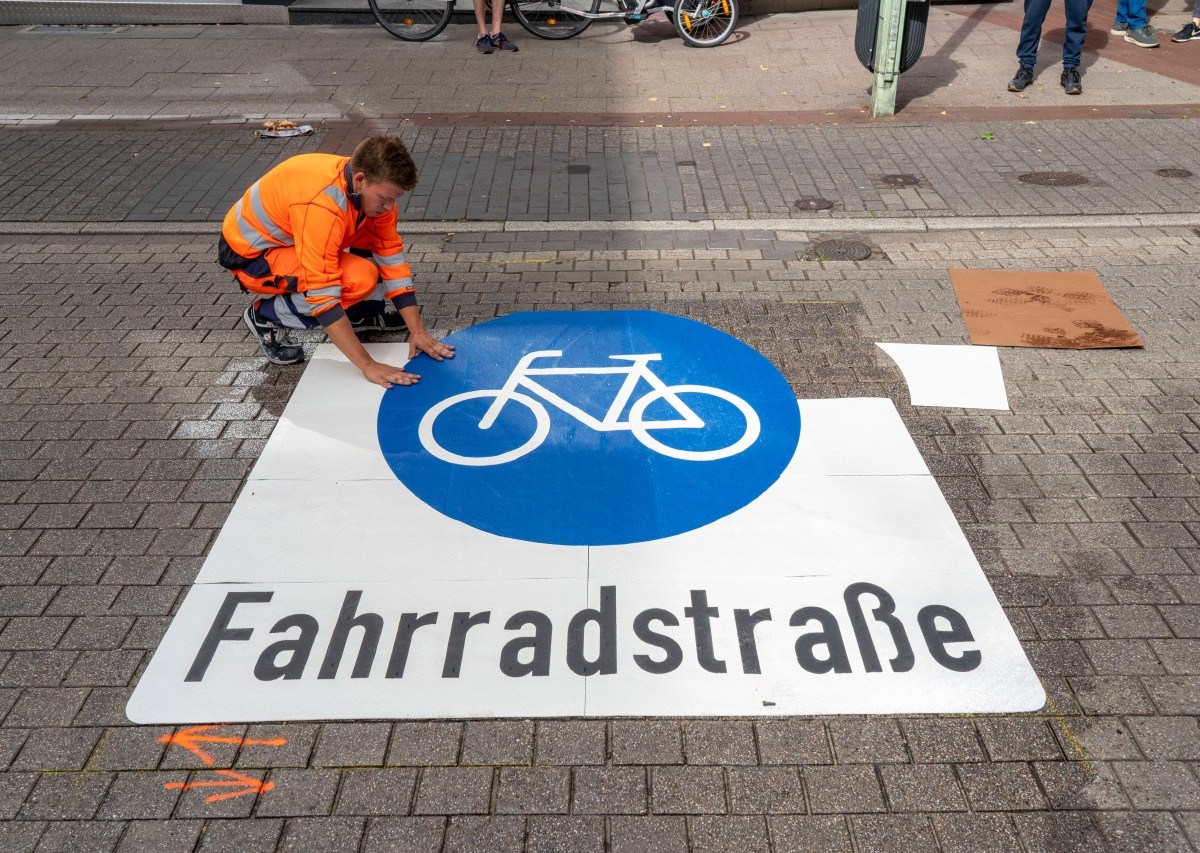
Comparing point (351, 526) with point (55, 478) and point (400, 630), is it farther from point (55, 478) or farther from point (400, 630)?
point (55, 478)

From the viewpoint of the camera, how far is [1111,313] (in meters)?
6.31

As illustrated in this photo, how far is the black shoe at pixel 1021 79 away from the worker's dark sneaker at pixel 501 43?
19.0ft

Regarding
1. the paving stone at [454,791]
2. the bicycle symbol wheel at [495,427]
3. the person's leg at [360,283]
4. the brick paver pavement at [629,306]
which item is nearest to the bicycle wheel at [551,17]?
the brick paver pavement at [629,306]

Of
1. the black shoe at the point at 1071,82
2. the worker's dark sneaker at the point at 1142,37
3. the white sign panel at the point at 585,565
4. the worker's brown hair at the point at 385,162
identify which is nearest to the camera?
the white sign panel at the point at 585,565

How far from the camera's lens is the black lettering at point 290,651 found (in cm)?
373

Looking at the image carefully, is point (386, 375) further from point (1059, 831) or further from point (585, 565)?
point (1059, 831)

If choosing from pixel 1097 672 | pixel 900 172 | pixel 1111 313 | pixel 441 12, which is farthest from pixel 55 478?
pixel 441 12

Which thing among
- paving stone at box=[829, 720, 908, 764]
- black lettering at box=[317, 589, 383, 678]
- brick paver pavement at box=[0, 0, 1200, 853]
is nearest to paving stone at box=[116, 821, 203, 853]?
brick paver pavement at box=[0, 0, 1200, 853]

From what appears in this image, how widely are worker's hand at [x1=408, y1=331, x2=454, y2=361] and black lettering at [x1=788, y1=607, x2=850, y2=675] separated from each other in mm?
2782

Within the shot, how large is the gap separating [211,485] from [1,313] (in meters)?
2.82

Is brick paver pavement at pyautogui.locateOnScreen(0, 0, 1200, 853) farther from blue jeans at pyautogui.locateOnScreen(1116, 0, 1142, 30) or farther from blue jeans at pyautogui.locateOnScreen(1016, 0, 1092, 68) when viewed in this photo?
blue jeans at pyautogui.locateOnScreen(1116, 0, 1142, 30)

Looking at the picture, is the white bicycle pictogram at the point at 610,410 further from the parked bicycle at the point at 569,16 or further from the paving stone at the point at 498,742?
the parked bicycle at the point at 569,16

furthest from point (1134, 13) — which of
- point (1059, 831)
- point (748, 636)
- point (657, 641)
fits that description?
point (1059, 831)

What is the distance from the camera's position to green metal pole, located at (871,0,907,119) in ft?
30.3
